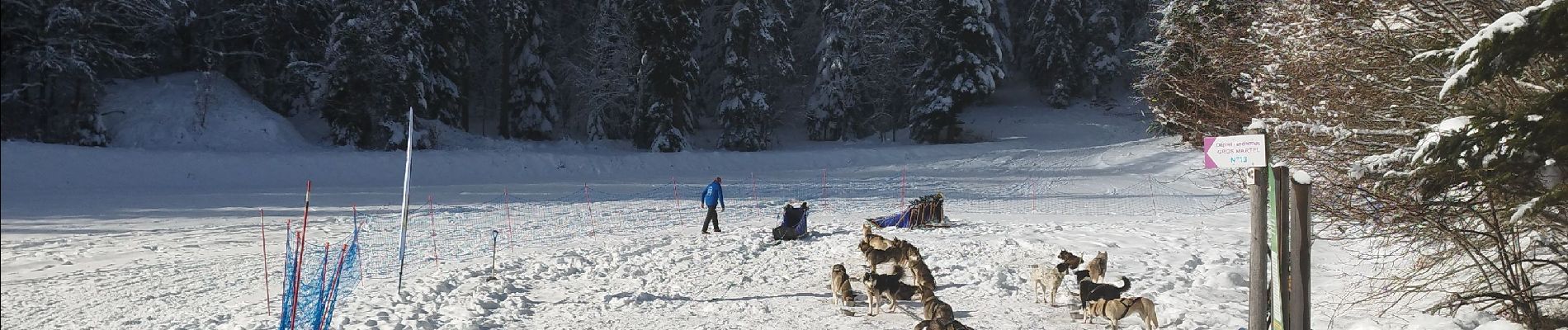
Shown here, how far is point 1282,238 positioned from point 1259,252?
0.25m

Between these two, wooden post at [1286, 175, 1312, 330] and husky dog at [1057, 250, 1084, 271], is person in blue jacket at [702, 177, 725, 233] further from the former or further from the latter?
wooden post at [1286, 175, 1312, 330]

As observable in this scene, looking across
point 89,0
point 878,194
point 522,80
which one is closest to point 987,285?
point 878,194

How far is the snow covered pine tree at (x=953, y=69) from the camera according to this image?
42719 millimetres

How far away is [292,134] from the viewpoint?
32625 millimetres

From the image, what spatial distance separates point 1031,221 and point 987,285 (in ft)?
22.7

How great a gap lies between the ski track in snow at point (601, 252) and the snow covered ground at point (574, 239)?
55 mm

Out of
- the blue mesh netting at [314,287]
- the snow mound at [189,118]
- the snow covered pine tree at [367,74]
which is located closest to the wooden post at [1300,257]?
the blue mesh netting at [314,287]

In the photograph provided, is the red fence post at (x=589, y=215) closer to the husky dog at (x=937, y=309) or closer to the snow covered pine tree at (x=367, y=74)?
the husky dog at (x=937, y=309)

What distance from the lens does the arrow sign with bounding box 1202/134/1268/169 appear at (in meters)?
5.36

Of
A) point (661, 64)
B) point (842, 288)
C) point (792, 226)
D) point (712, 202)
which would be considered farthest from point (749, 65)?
point (842, 288)

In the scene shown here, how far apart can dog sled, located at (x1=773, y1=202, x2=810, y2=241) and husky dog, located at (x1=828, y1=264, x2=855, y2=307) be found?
16.0 ft

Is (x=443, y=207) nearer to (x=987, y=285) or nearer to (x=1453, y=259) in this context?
(x=987, y=285)

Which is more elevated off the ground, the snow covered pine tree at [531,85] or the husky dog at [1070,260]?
the snow covered pine tree at [531,85]

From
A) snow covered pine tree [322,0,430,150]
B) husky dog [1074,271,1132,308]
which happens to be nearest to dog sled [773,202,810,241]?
husky dog [1074,271,1132,308]
